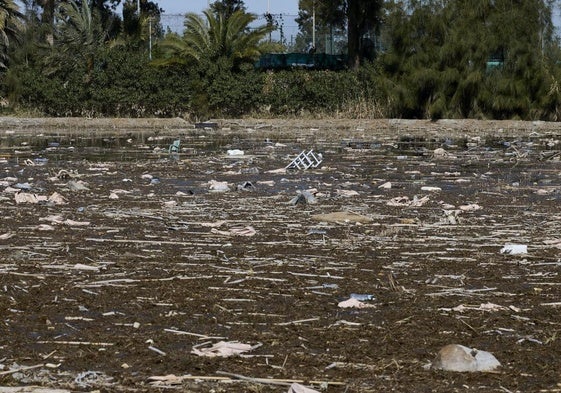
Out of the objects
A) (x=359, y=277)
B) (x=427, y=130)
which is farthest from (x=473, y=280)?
(x=427, y=130)

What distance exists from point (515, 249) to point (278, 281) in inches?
84.8

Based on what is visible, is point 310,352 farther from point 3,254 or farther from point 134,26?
point 134,26

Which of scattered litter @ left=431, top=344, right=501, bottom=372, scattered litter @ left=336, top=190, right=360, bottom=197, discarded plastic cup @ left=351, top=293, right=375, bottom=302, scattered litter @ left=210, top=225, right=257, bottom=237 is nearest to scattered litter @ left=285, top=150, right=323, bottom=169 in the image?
scattered litter @ left=336, top=190, right=360, bottom=197

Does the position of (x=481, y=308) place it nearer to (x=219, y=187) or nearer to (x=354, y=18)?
(x=219, y=187)

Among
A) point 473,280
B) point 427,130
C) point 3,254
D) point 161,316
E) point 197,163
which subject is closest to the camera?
point 161,316

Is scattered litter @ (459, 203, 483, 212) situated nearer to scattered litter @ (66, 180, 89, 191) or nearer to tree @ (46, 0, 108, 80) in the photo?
scattered litter @ (66, 180, 89, 191)

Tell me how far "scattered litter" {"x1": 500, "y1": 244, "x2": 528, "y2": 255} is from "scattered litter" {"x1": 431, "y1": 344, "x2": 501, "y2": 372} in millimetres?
3042

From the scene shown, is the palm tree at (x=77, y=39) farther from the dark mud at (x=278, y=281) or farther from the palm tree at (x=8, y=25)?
the dark mud at (x=278, y=281)

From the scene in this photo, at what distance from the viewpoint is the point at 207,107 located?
3750 centimetres

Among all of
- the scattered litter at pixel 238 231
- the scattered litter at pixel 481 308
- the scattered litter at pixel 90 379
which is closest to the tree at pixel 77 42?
the scattered litter at pixel 238 231

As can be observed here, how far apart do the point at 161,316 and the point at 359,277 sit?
168 centimetres

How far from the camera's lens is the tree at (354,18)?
38344 millimetres

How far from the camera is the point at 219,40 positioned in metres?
37.4

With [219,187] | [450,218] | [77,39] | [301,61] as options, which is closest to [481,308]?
[450,218]
